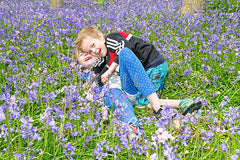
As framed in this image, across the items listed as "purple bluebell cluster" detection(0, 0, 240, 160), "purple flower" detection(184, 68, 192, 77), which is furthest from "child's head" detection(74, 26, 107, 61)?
"purple flower" detection(184, 68, 192, 77)

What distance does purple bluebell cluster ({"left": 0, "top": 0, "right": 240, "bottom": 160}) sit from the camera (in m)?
1.76

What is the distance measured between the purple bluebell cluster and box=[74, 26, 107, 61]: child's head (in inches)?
12.1

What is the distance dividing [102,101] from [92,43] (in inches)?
49.5

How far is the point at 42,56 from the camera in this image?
439cm

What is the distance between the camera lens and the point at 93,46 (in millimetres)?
3295

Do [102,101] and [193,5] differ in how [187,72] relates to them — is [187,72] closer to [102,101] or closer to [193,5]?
[102,101]

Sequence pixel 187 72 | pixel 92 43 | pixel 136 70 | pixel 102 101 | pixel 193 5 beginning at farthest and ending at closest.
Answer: pixel 193 5 → pixel 187 72 → pixel 92 43 → pixel 136 70 → pixel 102 101

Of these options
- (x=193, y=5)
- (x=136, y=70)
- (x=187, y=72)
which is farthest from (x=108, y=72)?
(x=193, y=5)

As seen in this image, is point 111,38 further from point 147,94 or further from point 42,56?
point 42,56

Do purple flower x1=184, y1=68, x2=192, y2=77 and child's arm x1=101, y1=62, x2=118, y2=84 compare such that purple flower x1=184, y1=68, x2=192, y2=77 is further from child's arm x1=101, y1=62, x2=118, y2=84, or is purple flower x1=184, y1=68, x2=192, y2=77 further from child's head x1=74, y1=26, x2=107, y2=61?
Answer: child's head x1=74, y1=26, x2=107, y2=61

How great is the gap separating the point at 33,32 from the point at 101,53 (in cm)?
228

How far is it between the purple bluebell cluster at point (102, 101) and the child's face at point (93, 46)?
329 millimetres

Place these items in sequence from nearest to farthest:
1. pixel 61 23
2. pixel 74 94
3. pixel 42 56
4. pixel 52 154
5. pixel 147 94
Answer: pixel 52 154 < pixel 74 94 < pixel 147 94 < pixel 42 56 < pixel 61 23

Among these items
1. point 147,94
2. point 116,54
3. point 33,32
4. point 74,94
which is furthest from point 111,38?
point 33,32
